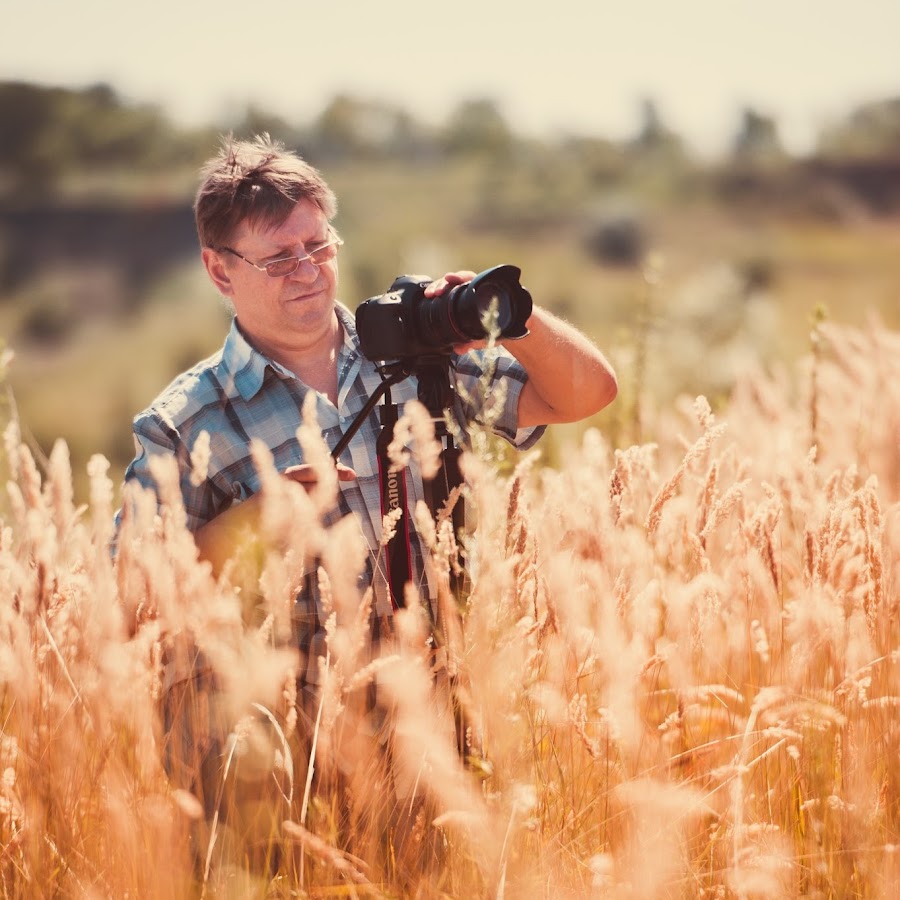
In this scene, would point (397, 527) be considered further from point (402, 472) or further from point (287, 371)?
point (287, 371)

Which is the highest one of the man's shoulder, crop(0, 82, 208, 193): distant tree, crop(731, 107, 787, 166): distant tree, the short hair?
crop(731, 107, 787, 166): distant tree

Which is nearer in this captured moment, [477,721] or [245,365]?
[477,721]

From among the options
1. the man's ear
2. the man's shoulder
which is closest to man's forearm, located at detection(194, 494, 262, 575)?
the man's shoulder

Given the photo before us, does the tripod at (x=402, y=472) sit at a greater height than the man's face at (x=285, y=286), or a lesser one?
lesser

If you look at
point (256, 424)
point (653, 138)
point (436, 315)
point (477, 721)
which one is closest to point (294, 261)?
point (256, 424)

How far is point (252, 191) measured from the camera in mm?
2104

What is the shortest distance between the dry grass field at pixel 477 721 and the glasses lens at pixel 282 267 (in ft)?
2.20

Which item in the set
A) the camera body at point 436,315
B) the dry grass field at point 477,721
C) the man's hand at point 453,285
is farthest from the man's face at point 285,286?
the dry grass field at point 477,721

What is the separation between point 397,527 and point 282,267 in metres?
0.67

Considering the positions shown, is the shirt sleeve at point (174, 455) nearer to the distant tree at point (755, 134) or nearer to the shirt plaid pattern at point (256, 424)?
the shirt plaid pattern at point (256, 424)

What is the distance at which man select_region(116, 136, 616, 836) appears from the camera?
1973 millimetres

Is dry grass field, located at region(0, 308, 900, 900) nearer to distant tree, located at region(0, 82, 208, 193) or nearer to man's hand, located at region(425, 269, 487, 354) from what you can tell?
man's hand, located at region(425, 269, 487, 354)

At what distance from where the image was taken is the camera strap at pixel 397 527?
1.66 metres

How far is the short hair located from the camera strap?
0.67 metres
